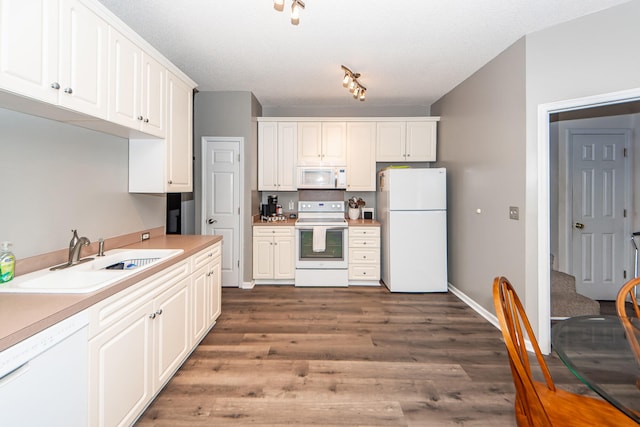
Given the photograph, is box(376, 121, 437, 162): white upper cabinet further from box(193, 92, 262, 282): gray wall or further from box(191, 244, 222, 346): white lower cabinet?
box(191, 244, 222, 346): white lower cabinet

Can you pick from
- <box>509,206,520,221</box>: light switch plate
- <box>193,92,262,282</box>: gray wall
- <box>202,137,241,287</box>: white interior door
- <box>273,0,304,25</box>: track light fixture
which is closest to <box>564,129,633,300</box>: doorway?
<box>509,206,520,221</box>: light switch plate

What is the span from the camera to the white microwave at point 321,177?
14.4ft

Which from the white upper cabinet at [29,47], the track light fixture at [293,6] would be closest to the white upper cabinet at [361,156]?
the track light fixture at [293,6]

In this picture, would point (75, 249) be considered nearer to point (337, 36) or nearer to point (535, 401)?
point (535, 401)

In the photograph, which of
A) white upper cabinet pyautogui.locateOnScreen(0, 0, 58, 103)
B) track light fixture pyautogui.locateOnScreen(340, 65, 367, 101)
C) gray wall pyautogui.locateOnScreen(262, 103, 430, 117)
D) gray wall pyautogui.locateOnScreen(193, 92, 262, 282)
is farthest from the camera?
gray wall pyautogui.locateOnScreen(262, 103, 430, 117)

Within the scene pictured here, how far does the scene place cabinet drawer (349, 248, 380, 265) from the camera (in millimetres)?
4172

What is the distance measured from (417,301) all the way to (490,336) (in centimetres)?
98

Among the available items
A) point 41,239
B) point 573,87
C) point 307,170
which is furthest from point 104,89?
point 573,87

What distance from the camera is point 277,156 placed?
4.39m

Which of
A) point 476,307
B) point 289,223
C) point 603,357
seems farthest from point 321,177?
point 603,357

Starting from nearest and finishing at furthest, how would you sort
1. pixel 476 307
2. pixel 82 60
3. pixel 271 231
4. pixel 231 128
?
pixel 82 60, pixel 476 307, pixel 231 128, pixel 271 231

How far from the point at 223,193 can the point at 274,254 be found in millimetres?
1083

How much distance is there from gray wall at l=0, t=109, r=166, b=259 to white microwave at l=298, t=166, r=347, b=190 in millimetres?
2329

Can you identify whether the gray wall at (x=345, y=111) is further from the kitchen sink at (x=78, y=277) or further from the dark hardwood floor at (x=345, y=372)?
the kitchen sink at (x=78, y=277)
